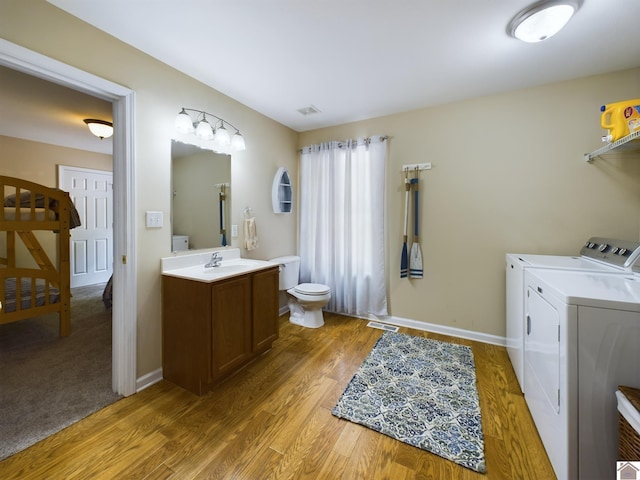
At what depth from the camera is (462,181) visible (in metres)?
2.55

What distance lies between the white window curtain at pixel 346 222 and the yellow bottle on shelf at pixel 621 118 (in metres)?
1.69

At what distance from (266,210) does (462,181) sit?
2102 millimetres

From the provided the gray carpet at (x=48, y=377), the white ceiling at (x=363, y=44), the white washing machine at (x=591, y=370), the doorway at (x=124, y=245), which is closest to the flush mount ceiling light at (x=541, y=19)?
the white ceiling at (x=363, y=44)

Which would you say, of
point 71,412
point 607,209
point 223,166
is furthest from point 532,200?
point 71,412

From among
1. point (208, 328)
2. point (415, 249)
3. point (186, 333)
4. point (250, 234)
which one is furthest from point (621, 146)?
point (186, 333)

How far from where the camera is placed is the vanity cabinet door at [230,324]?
1.73 meters

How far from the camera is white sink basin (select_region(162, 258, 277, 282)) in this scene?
1.76 m

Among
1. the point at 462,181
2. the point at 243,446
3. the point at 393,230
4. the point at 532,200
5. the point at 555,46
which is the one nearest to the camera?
the point at 243,446

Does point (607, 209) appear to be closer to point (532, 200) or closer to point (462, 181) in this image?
point (532, 200)

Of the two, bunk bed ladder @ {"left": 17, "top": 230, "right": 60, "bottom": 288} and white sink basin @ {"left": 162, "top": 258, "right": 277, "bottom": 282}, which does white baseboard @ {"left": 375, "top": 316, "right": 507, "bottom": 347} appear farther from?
bunk bed ladder @ {"left": 17, "top": 230, "right": 60, "bottom": 288}

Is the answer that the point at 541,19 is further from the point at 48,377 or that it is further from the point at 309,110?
the point at 48,377

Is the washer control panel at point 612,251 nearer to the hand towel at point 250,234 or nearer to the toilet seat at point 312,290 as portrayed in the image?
the toilet seat at point 312,290

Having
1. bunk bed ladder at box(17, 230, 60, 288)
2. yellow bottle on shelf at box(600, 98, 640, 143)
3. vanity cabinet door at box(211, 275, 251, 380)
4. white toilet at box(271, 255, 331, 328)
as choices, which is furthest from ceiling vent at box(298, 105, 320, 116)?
bunk bed ladder at box(17, 230, 60, 288)

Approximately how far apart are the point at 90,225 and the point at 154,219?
3.88 meters
